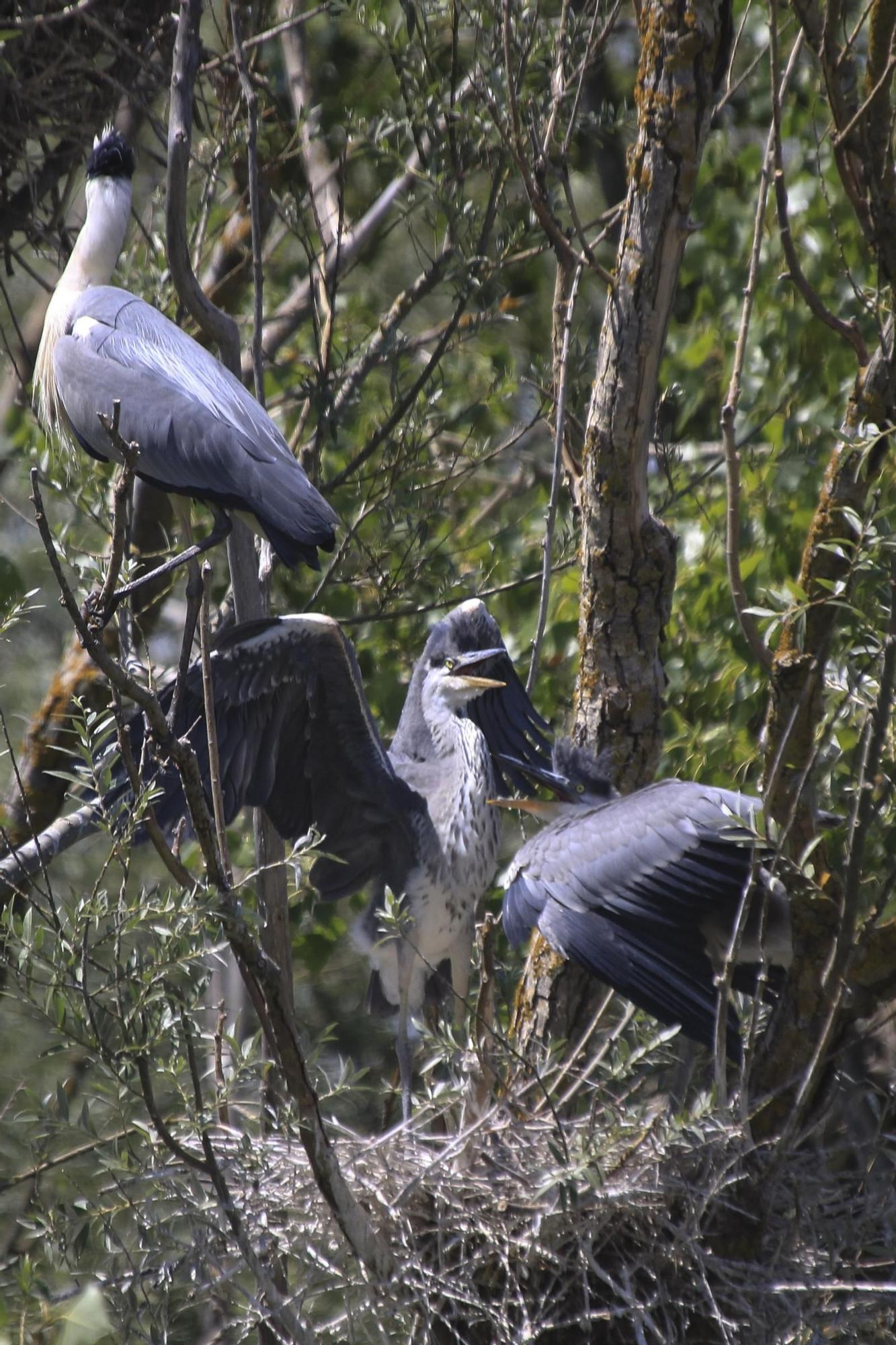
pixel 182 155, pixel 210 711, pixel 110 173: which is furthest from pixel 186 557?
pixel 110 173

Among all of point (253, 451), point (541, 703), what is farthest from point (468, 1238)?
point (541, 703)

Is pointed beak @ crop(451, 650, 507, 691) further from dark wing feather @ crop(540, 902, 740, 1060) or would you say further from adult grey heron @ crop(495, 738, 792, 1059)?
dark wing feather @ crop(540, 902, 740, 1060)

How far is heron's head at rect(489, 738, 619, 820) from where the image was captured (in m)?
3.50

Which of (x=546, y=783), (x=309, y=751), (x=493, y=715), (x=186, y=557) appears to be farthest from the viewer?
(x=493, y=715)

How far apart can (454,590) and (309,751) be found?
3.01ft

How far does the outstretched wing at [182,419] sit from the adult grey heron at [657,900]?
84cm

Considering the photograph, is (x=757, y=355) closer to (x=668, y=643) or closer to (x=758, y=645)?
(x=668, y=643)

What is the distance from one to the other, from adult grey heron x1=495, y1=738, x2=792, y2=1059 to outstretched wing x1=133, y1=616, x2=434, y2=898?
55cm

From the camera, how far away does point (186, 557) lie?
2855 millimetres

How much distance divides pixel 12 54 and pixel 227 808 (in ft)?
5.90

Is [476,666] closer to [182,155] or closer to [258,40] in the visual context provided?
[182,155]

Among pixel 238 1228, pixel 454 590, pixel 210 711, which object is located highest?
pixel 210 711

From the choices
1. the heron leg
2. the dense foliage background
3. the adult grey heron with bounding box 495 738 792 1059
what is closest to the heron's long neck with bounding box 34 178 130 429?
the dense foliage background

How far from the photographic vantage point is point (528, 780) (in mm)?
4074
